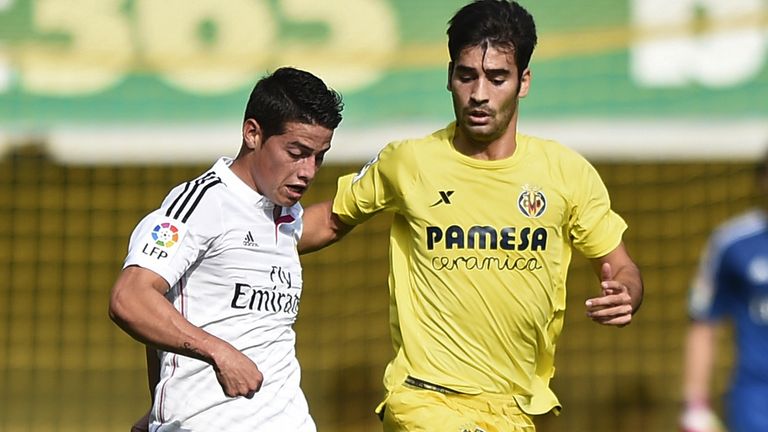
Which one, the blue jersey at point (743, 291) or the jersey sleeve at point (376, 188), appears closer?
the jersey sleeve at point (376, 188)

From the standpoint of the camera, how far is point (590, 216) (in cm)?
487

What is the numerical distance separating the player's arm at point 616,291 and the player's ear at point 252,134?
124 cm

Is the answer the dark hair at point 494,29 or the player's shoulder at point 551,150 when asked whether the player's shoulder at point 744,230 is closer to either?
the player's shoulder at point 551,150

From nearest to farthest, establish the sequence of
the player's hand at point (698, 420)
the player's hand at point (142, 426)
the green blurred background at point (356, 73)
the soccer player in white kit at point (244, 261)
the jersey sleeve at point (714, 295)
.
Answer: the soccer player in white kit at point (244, 261), the player's hand at point (142, 426), the player's hand at point (698, 420), the jersey sleeve at point (714, 295), the green blurred background at point (356, 73)

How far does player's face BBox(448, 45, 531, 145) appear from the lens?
4.70 m

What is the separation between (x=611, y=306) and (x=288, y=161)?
1203 millimetres

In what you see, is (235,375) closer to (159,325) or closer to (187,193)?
(159,325)

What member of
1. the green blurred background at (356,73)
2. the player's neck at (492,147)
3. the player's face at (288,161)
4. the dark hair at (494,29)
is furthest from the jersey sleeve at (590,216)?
the green blurred background at (356,73)

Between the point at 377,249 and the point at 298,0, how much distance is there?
2.32 meters

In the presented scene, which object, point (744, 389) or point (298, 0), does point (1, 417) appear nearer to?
point (298, 0)

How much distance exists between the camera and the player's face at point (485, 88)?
15.4ft

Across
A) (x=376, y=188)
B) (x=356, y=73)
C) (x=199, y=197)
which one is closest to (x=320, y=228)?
(x=376, y=188)

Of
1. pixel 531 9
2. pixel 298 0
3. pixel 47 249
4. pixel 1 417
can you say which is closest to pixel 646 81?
pixel 531 9

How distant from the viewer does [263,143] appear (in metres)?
4.45
